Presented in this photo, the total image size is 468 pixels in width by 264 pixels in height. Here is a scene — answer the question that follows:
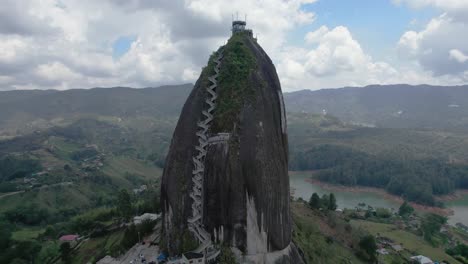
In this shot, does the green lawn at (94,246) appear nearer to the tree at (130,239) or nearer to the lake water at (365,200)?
the tree at (130,239)

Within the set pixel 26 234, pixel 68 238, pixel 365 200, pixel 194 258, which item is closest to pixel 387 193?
pixel 365 200

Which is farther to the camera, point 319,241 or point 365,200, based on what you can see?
point 365,200

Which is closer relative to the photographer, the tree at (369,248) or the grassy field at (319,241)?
the grassy field at (319,241)

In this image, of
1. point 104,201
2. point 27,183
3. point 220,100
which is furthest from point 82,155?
point 220,100

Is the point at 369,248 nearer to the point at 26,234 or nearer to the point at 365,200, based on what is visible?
the point at 365,200

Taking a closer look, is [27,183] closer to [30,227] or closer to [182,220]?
[30,227]

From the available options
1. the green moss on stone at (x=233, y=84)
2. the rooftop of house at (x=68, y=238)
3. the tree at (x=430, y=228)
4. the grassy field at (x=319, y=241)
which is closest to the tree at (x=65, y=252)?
the rooftop of house at (x=68, y=238)

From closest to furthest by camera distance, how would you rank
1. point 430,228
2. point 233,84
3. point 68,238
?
1. point 233,84
2. point 68,238
3. point 430,228
